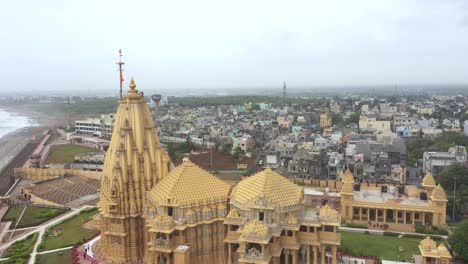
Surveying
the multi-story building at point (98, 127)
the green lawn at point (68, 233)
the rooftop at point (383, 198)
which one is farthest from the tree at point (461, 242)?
the multi-story building at point (98, 127)

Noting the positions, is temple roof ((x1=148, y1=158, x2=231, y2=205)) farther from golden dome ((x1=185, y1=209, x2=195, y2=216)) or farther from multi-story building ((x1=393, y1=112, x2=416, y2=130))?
multi-story building ((x1=393, y1=112, x2=416, y2=130))

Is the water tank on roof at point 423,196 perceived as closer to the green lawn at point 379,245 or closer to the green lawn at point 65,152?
the green lawn at point 379,245

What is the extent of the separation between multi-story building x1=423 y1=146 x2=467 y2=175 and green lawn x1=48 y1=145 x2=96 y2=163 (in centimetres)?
6124

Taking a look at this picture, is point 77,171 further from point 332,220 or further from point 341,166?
point 332,220

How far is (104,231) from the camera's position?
97.1ft

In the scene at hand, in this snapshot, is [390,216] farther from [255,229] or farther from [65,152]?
[65,152]

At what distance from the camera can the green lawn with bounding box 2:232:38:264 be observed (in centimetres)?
3142

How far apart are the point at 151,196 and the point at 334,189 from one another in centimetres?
2956

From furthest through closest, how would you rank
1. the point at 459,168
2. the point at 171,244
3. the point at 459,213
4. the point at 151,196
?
the point at 459,168
the point at 459,213
the point at 151,196
the point at 171,244

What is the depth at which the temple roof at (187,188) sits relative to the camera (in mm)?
26330

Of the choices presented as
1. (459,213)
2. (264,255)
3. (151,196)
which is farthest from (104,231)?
(459,213)

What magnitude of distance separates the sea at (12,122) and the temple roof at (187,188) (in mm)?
115407

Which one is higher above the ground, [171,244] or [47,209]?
[171,244]

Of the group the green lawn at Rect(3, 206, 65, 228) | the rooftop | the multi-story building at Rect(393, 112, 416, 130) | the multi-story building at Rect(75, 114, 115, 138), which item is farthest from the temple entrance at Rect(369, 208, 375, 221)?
the multi-story building at Rect(75, 114, 115, 138)
